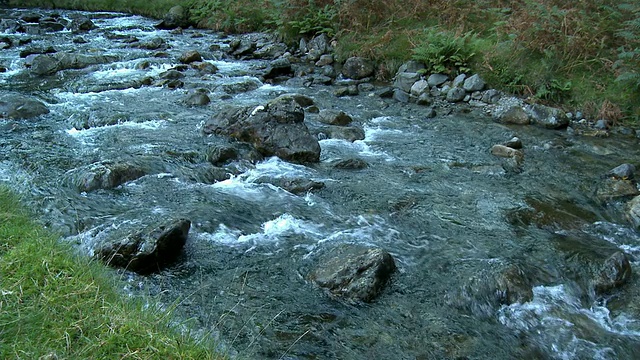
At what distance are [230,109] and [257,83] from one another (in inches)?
171

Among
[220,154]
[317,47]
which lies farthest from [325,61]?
[220,154]

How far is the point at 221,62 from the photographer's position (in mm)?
18000

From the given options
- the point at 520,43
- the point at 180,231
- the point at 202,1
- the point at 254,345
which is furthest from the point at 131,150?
the point at 202,1

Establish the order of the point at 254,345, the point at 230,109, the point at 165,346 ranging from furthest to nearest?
the point at 230,109, the point at 254,345, the point at 165,346

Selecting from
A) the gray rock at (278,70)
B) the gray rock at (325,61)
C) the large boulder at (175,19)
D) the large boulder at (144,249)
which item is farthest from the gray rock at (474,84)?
the large boulder at (175,19)

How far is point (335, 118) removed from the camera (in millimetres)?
11898

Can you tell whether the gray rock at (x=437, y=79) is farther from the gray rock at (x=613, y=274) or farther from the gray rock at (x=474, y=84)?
the gray rock at (x=613, y=274)

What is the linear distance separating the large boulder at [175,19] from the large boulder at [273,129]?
1513 cm

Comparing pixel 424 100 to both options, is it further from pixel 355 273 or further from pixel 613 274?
pixel 355 273

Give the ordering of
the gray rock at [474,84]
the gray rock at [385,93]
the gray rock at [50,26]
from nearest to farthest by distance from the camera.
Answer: the gray rock at [474,84]
the gray rock at [385,93]
the gray rock at [50,26]

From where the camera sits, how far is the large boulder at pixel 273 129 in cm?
988

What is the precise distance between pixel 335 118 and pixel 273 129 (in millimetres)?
2091

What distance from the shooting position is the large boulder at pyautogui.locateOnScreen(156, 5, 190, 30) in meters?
24.3

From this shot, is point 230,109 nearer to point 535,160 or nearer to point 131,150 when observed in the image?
point 131,150
